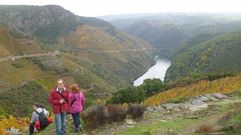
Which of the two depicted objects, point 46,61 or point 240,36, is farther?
point 240,36

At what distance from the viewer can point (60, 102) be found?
14484 millimetres

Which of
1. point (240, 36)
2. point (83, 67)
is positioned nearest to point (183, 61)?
point (240, 36)

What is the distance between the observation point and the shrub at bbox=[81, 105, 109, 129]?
16.5m

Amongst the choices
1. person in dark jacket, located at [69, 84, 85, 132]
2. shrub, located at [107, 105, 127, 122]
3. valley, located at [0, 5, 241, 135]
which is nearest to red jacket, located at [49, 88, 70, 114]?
person in dark jacket, located at [69, 84, 85, 132]

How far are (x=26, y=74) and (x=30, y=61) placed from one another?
42.7 ft

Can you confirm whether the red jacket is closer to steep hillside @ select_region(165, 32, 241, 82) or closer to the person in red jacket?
the person in red jacket

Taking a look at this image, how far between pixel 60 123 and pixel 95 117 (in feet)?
6.62

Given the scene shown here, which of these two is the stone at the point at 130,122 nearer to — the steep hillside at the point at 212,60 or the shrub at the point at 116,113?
the shrub at the point at 116,113

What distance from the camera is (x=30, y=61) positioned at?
391 feet

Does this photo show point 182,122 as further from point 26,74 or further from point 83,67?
point 83,67

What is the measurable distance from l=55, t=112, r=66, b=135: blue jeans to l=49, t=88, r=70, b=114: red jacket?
230 millimetres

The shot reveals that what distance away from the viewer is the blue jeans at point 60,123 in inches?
582

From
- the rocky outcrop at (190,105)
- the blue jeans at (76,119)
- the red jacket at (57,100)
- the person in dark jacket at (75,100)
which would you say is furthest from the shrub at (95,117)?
the rocky outcrop at (190,105)

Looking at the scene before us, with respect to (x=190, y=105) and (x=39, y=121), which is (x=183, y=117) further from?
(x=39, y=121)
